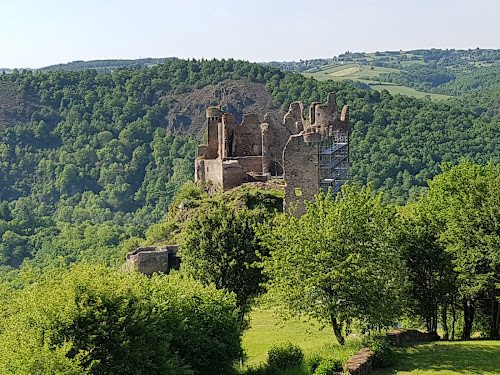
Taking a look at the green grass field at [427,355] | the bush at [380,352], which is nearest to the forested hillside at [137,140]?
the green grass field at [427,355]

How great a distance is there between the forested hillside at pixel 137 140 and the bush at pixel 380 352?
62.6m

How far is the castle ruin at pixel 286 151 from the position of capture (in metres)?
36.1

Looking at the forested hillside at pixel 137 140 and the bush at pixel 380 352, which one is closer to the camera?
the bush at pixel 380 352

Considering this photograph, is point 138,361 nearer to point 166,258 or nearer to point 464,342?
point 464,342

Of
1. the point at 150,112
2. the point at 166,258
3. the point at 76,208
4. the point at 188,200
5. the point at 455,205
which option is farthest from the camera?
the point at 150,112

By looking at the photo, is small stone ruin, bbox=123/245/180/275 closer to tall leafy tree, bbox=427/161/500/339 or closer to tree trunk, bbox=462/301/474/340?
tall leafy tree, bbox=427/161/500/339

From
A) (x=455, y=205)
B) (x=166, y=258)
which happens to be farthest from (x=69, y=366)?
(x=166, y=258)

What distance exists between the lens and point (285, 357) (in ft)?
72.7

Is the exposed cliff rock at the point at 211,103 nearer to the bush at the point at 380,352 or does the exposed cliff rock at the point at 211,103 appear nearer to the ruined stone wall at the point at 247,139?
the ruined stone wall at the point at 247,139

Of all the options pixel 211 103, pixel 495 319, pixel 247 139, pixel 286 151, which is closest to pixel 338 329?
pixel 495 319

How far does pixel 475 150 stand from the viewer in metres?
108

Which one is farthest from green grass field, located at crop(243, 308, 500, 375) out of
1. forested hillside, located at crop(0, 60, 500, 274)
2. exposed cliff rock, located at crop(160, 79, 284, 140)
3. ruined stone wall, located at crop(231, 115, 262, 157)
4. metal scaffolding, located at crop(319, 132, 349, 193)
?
exposed cliff rock, located at crop(160, 79, 284, 140)

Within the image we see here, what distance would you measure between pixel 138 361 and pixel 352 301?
24.8ft

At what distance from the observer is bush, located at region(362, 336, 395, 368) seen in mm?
20672
